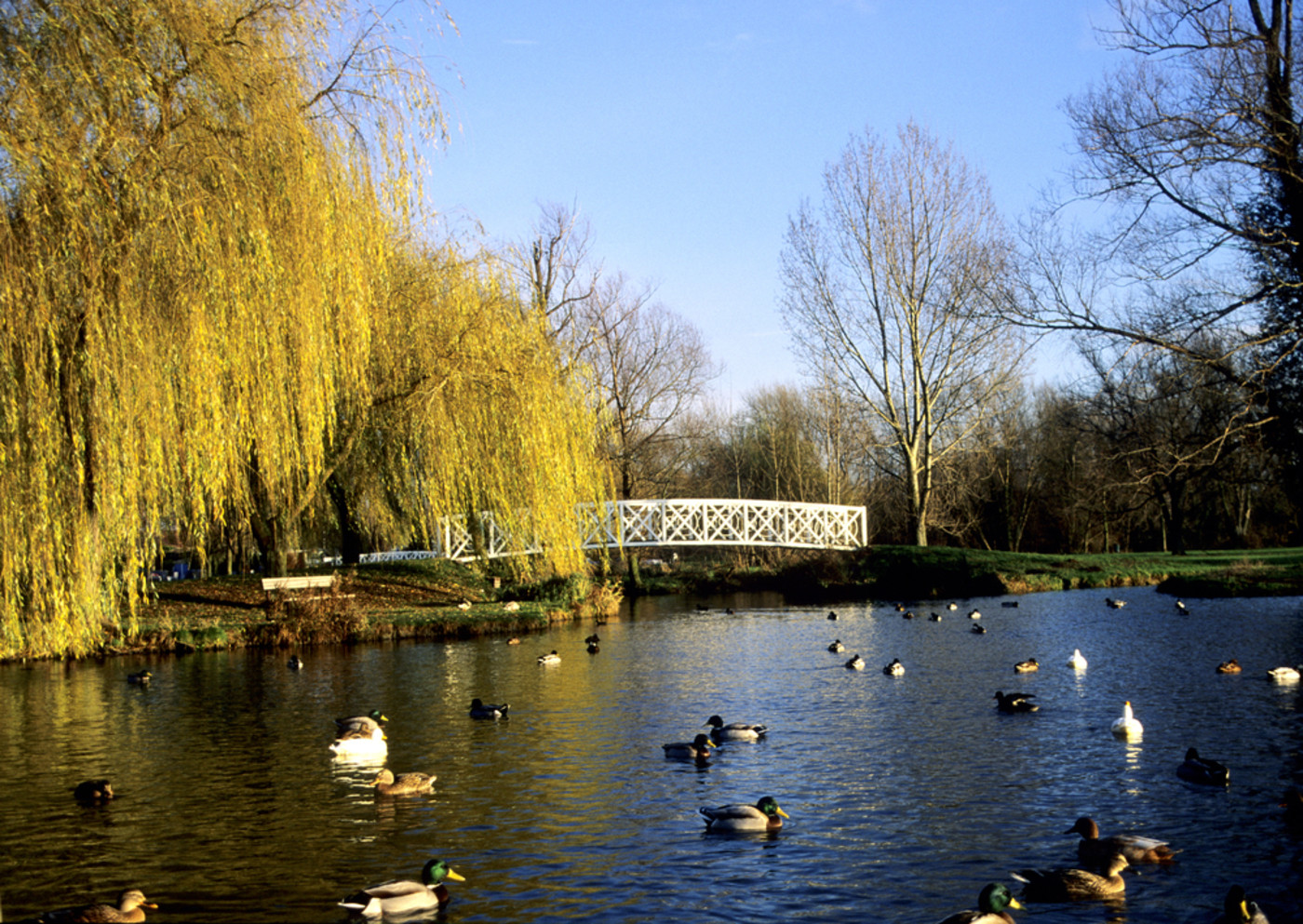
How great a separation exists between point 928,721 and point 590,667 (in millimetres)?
7330

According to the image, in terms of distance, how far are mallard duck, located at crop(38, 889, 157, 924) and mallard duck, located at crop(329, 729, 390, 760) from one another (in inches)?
197

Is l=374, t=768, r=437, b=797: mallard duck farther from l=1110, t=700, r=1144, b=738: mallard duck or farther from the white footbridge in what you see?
the white footbridge

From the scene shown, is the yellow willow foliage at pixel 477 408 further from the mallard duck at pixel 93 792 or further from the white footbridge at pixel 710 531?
the mallard duck at pixel 93 792

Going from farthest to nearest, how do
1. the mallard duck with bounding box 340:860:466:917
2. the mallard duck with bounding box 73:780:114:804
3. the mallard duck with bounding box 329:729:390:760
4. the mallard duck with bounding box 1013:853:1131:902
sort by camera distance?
1. the mallard duck with bounding box 329:729:390:760
2. the mallard duck with bounding box 73:780:114:804
3. the mallard duck with bounding box 1013:853:1131:902
4. the mallard duck with bounding box 340:860:466:917

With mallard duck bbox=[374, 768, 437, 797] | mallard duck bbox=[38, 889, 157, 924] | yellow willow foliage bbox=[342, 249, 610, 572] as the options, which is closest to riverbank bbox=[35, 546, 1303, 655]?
yellow willow foliage bbox=[342, 249, 610, 572]

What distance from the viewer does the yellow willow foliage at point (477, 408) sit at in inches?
913

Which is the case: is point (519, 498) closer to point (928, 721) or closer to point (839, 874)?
point (928, 721)

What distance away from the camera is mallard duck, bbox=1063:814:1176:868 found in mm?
8083

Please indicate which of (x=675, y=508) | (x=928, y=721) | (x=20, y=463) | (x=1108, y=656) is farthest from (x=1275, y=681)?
(x=675, y=508)

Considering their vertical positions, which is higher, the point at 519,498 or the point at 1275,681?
the point at 519,498

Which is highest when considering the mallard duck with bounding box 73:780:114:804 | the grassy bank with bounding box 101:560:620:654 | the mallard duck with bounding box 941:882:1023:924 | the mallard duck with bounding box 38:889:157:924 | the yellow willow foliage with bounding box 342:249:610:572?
the yellow willow foliage with bounding box 342:249:610:572

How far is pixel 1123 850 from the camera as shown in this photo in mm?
8141

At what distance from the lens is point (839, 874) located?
826 centimetres

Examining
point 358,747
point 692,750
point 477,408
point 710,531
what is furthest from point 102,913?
point 710,531
